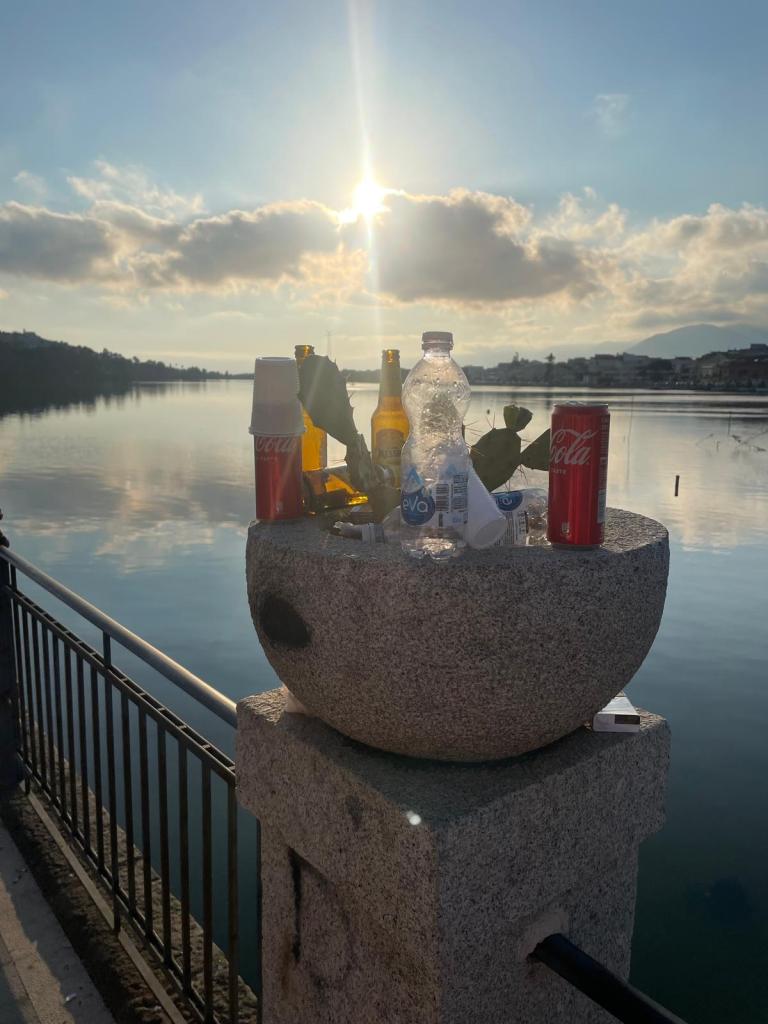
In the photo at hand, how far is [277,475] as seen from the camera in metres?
1.89

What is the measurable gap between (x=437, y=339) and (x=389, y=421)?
28cm

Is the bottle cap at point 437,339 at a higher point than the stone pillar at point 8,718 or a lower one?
higher

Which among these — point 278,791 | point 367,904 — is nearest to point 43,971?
point 278,791

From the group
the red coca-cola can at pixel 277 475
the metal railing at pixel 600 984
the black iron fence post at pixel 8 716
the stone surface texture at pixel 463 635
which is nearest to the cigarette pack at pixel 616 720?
the stone surface texture at pixel 463 635

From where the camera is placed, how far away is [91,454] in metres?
67.2

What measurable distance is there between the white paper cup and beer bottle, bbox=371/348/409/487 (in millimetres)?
365

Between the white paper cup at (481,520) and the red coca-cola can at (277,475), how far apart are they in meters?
0.46

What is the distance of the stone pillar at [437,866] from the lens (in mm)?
1468

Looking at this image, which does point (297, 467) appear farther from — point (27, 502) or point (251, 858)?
point (27, 502)

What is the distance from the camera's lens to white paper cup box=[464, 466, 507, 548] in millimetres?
1612

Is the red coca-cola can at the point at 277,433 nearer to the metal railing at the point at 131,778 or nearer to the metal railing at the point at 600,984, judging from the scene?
the metal railing at the point at 131,778

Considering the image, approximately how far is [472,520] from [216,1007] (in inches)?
101

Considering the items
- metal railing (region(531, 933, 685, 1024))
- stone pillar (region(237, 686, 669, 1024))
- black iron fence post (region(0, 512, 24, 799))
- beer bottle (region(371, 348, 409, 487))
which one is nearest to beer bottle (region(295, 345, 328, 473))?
beer bottle (region(371, 348, 409, 487))

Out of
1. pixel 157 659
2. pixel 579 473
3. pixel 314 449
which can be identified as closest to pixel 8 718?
pixel 157 659
